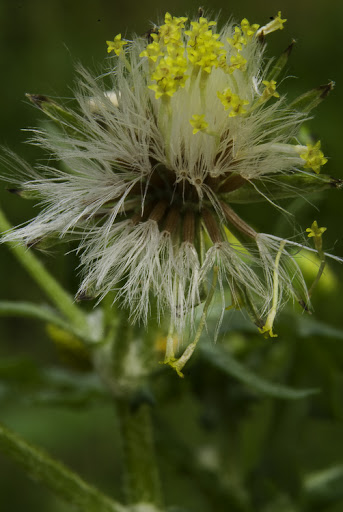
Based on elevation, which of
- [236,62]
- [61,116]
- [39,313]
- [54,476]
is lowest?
[54,476]

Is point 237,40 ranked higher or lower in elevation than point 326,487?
higher

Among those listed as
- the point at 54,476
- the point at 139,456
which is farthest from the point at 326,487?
the point at 54,476

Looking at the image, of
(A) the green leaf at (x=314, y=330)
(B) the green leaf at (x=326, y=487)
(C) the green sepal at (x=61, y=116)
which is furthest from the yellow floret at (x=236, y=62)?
(B) the green leaf at (x=326, y=487)

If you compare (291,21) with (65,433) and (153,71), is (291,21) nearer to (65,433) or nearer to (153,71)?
(65,433)

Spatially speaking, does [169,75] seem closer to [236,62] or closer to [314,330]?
[236,62]

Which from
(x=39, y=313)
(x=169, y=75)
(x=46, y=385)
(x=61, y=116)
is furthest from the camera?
(x=46, y=385)

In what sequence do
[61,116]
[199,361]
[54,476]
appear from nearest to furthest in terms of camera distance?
[61,116] → [54,476] → [199,361]

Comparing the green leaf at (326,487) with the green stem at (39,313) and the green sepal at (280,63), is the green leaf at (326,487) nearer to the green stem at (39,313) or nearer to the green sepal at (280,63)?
the green stem at (39,313)
